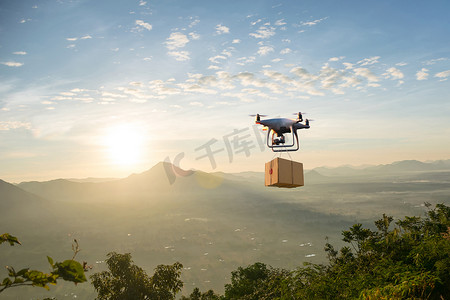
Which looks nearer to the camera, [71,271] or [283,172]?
[71,271]

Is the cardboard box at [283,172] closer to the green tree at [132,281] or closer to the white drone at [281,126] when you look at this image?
the white drone at [281,126]

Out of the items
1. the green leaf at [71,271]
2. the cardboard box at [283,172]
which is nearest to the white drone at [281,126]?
the cardboard box at [283,172]

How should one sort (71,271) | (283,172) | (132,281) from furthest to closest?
1. (132,281)
2. (283,172)
3. (71,271)

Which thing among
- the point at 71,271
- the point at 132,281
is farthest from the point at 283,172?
the point at 132,281

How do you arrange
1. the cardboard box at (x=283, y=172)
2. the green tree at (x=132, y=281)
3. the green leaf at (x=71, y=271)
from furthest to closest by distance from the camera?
the green tree at (x=132, y=281) → the cardboard box at (x=283, y=172) → the green leaf at (x=71, y=271)

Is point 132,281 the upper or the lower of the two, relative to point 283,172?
lower

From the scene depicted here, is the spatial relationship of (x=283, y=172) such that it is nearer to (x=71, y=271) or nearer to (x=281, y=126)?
(x=281, y=126)

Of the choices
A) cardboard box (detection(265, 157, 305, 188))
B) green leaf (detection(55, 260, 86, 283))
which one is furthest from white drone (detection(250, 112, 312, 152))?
green leaf (detection(55, 260, 86, 283))
